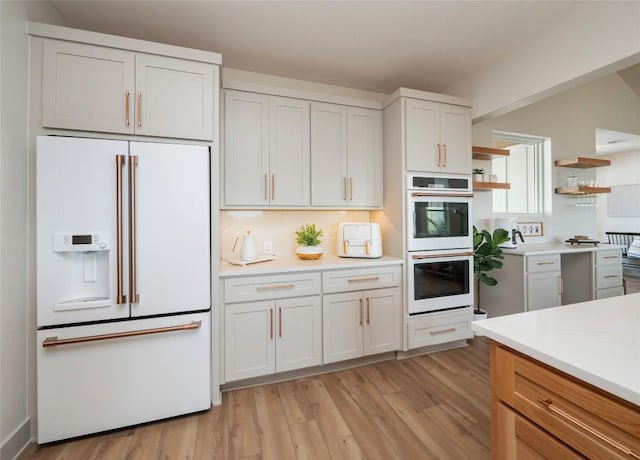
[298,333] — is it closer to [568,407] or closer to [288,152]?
[288,152]

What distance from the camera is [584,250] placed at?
323cm

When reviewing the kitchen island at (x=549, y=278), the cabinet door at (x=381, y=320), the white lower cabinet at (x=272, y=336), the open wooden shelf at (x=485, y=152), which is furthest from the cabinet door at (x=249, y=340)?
the open wooden shelf at (x=485, y=152)

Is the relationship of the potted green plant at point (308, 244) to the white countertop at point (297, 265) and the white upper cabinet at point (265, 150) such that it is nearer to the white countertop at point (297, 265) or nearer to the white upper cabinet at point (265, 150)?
the white countertop at point (297, 265)

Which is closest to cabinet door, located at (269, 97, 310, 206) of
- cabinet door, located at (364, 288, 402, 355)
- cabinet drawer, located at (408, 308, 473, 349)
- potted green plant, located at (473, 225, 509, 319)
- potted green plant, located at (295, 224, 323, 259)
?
potted green plant, located at (295, 224, 323, 259)

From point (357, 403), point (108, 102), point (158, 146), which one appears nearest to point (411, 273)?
point (357, 403)

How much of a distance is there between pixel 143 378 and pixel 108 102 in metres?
1.67

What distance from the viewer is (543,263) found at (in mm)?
3014

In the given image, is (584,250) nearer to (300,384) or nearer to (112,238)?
(300,384)

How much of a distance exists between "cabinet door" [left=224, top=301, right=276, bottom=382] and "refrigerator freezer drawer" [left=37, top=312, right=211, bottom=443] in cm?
19

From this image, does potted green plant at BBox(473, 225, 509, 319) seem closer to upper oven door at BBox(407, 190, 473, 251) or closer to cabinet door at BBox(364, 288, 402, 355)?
upper oven door at BBox(407, 190, 473, 251)

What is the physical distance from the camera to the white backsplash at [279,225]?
2.69 metres

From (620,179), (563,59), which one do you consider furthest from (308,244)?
(620,179)

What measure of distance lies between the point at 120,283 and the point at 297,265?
1157 mm

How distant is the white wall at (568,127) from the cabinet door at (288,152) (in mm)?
2113
